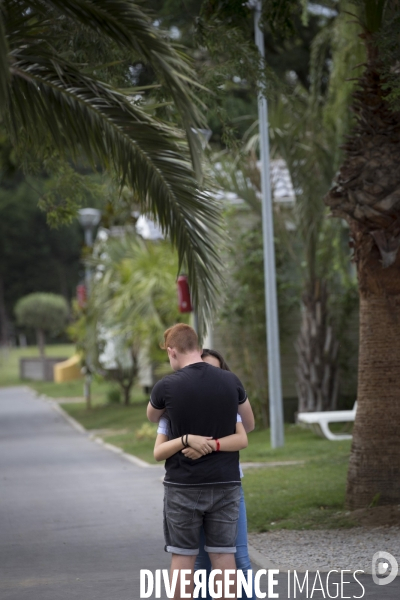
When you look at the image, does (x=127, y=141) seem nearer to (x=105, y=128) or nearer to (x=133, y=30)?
(x=105, y=128)

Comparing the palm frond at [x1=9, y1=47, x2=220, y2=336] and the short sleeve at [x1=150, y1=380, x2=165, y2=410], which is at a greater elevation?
the palm frond at [x1=9, y1=47, x2=220, y2=336]

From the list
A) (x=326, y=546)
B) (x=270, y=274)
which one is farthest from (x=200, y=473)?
(x=270, y=274)

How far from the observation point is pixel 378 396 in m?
9.33

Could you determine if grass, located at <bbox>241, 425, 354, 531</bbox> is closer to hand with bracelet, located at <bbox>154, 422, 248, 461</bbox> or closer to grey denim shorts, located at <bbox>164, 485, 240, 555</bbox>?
grey denim shorts, located at <bbox>164, 485, 240, 555</bbox>

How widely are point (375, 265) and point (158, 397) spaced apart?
444 cm

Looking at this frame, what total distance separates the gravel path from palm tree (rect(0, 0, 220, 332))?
212 cm

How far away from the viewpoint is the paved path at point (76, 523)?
738 cm

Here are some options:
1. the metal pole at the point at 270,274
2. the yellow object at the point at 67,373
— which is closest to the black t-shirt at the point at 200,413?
the metal pole at the point at 270,274

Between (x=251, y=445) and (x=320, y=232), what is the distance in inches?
157

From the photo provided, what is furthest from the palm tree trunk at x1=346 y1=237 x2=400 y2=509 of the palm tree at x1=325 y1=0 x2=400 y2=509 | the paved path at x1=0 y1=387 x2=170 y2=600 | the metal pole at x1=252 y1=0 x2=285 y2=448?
the metal pole at x1=252 y1=0 x2=285 y2=448

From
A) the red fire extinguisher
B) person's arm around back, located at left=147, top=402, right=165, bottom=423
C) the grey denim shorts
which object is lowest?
the grey denim shorts

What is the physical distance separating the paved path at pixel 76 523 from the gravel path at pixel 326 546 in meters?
0.94

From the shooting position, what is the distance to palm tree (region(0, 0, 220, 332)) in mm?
6906

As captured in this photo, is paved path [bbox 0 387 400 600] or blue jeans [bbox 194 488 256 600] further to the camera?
paved path [bbox 0 387 400 600]
